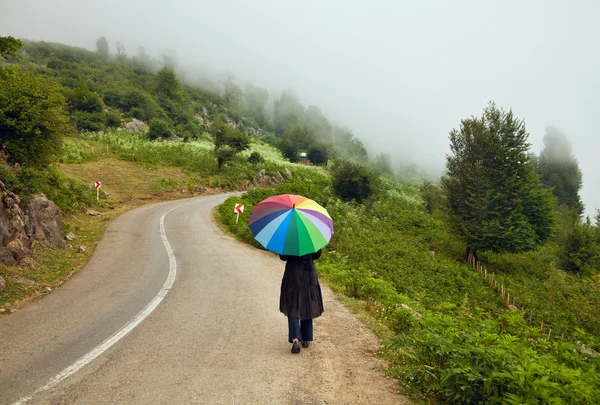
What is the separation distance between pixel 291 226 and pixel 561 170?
269 ft

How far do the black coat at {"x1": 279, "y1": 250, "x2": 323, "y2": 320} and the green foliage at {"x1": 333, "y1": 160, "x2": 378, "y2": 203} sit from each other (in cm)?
3470

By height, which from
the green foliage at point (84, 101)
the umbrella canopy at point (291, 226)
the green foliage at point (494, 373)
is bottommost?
the green foliage at point (494, 373)

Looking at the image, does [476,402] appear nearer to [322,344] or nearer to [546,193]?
[322,344]

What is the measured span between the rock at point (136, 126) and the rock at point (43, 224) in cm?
4603

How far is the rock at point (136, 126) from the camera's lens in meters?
53.4

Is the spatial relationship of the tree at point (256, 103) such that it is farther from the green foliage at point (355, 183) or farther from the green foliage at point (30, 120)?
the green foliage at point (30, 120)

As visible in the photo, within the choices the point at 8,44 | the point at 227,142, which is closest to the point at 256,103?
the point at 227,142

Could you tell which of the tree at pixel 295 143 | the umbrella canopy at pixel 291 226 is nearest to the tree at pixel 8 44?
the umbrella canopy at pixel 291 226

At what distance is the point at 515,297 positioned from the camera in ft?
61.4

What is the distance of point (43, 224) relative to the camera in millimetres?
11680

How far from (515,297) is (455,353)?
18309 millimetres

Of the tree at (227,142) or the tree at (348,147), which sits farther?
the tree at (348,147)

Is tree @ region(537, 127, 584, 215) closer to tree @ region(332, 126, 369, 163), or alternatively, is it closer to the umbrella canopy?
tree @ region(332, 126, 369, 163)

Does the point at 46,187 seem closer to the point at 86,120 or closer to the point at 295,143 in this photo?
the point at 86,120
